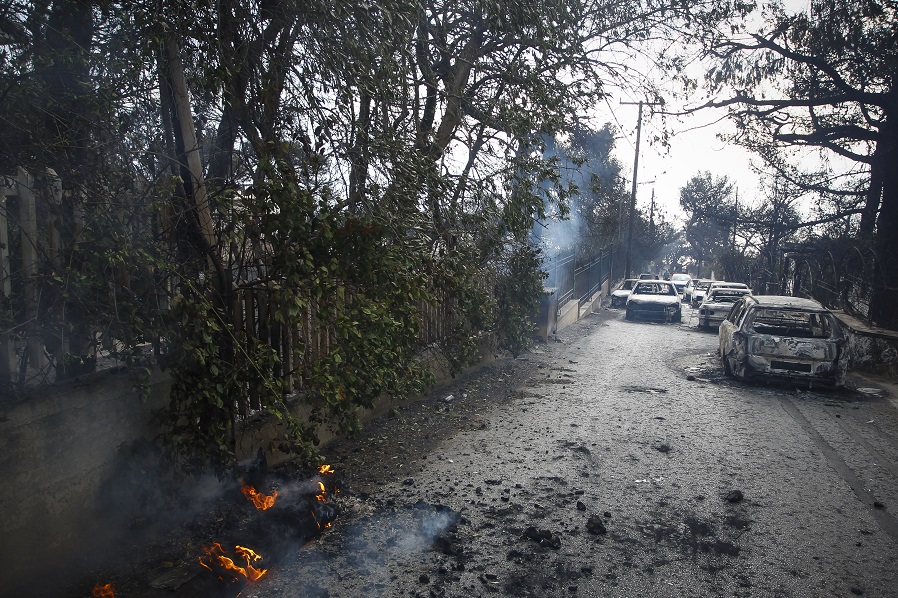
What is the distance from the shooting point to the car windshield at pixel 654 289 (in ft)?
79.5

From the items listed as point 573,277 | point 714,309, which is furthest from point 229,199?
point 573,277

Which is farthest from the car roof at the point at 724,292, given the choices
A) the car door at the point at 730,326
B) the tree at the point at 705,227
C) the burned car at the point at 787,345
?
the tree at the point at 705,227

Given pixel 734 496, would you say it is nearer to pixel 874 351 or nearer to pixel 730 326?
pixel 730 326

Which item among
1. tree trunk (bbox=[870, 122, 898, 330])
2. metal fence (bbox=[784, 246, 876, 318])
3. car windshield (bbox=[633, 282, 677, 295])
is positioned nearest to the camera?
tree trunk (bbox=[870, 122, 898, 330])

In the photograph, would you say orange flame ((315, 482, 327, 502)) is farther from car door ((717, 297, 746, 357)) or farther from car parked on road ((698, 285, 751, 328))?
car parked on road ((698, 285, 751, 328))

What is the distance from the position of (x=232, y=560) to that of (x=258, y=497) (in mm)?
891

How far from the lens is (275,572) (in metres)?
3.79

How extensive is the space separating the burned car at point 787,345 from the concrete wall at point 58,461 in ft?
30.5

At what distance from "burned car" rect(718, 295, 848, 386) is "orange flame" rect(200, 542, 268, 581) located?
349 inches

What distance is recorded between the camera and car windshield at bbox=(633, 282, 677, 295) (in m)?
24.2

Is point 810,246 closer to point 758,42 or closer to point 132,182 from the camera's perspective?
point 758,42

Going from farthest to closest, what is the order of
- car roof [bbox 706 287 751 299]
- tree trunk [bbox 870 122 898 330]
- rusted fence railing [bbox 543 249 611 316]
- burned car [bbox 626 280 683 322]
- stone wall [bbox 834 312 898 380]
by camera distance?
burned car [bbox 626 280 683 322], car roof [bbox 706 287 751 299], rusted fence railing [bbox 543 249 611 316], tree trunk [bbox 870 122 898 330], stone wall [bbox 834 312 898 380]

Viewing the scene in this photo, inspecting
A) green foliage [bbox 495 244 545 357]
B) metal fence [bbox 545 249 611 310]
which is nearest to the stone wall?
green foliage [bbox 495 244 545 357]

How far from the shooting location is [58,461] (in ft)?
11.9
